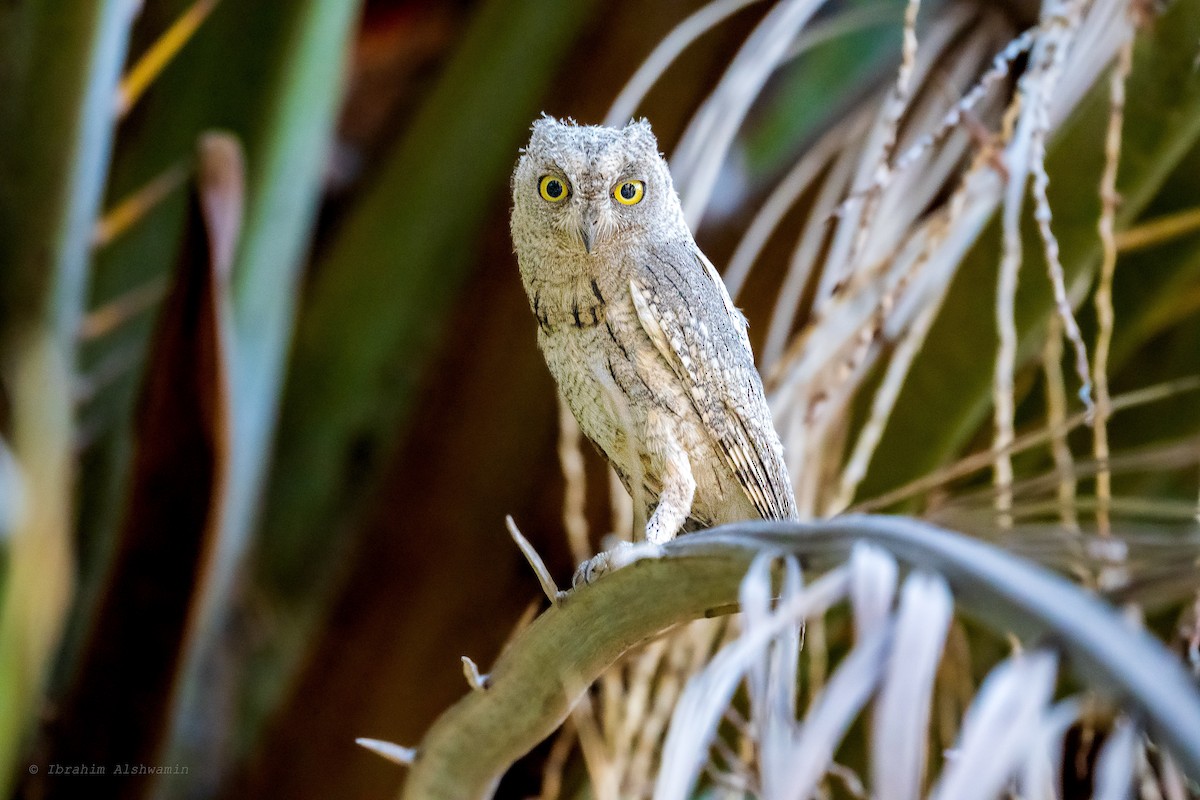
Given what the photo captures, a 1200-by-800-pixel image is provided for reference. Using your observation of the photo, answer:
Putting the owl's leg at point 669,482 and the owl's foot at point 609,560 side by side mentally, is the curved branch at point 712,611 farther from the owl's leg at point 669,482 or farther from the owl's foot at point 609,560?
the owl's leg at point 669,482

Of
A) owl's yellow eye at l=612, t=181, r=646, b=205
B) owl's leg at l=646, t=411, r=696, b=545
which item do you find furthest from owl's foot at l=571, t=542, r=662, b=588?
owl's yellow eye at l=612, t=181, r=646, b=205

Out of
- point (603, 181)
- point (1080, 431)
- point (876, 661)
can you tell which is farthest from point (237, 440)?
point (1080, 431)

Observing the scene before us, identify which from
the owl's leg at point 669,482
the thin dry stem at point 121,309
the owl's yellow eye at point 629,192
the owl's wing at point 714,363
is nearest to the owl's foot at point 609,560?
the owl's leg at point 669,482

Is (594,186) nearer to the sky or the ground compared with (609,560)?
nearer to the sky

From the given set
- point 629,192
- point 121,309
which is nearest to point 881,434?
point 629,192

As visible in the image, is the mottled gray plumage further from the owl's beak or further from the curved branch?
the curved branch

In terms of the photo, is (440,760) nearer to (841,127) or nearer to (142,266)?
(841,127)

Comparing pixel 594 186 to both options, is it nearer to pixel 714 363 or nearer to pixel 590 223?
pixel 590 223
